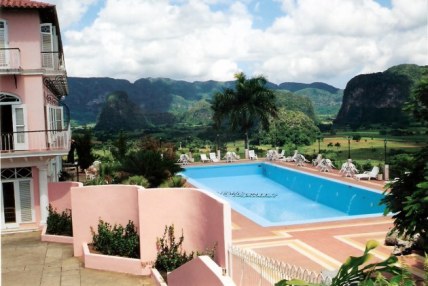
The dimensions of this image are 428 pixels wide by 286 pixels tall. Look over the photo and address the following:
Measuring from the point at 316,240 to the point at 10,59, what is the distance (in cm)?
1117

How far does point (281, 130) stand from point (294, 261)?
136ft

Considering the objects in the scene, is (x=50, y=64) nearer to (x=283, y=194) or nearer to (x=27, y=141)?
(x=27, y=141)

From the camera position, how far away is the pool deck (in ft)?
32.9

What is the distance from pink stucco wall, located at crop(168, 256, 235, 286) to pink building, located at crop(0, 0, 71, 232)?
7.97 m

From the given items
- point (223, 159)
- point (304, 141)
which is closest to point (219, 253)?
point (223, 159)

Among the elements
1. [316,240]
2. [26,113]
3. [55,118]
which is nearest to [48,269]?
[26,113]

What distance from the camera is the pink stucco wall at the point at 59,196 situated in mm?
15852

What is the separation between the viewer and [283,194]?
22719 millimetres

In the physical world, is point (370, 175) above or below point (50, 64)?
below

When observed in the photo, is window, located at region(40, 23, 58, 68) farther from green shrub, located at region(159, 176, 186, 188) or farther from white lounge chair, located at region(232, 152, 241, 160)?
white lounge chair, located at region(232, 152, 241, 160)

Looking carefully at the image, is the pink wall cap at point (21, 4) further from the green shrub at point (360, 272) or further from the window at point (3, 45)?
the green shrub at point (360, 272)

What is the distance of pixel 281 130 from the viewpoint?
50.8 meters

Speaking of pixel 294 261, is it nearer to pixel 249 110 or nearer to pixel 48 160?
pixel 48 160

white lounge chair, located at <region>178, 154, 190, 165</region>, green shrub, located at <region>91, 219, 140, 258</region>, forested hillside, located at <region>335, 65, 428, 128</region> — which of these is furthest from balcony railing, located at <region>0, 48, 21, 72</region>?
forested hillside, located at <region>335, 65, 428, 128</region>
